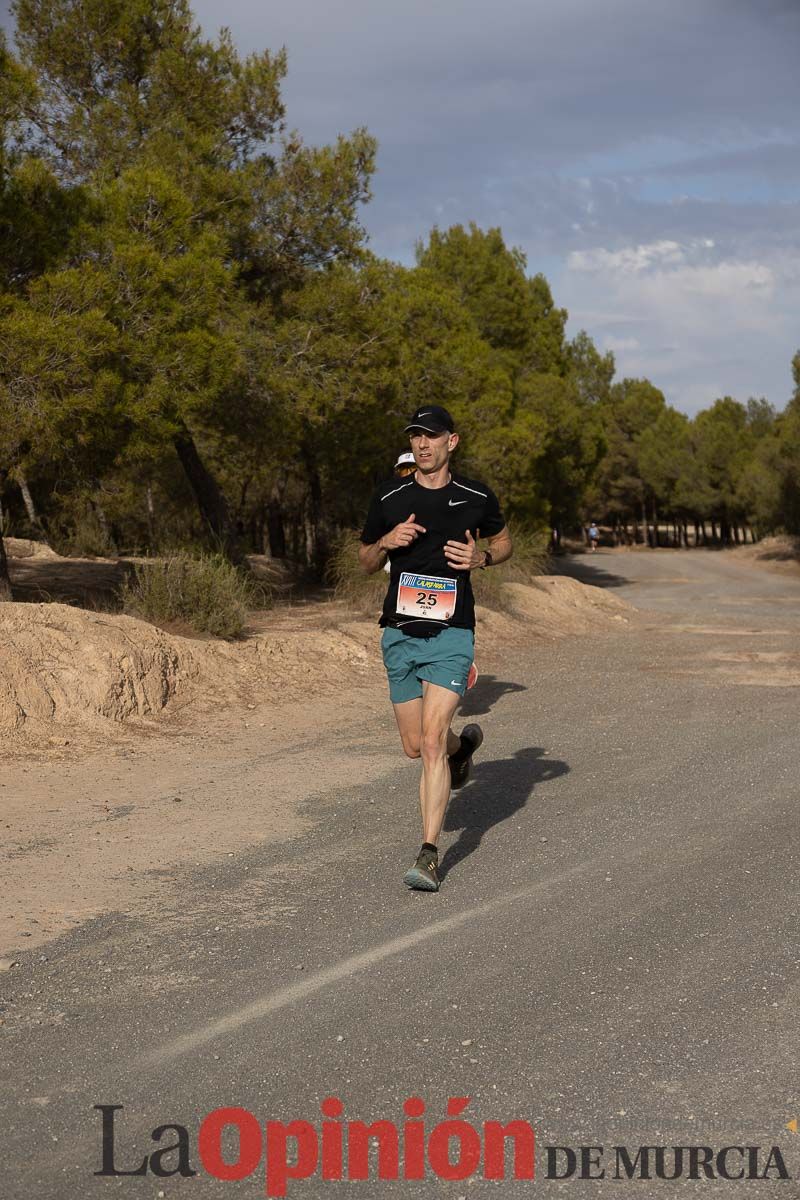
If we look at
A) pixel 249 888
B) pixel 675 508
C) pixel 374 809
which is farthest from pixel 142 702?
pixel 675 508

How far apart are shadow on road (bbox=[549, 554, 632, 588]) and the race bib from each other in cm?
3053

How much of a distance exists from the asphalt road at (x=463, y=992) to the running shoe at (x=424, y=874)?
0.19ft

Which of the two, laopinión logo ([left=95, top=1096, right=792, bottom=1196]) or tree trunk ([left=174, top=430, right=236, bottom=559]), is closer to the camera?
laopinión logo ([left=95, top=1096, right=792, bottom=1196])

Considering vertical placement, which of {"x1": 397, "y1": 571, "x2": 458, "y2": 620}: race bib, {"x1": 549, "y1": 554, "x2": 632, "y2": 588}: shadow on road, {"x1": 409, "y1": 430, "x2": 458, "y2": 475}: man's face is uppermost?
{"x1": 409, "y1": 430, "x2": 458, "y2": 475}: man's face

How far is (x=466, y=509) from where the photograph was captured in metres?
6.02

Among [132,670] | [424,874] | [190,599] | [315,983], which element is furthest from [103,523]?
[315,983]

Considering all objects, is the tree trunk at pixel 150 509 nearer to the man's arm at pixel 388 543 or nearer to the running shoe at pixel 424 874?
the man's arm at pixel 388 543

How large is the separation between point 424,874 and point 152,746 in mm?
4692

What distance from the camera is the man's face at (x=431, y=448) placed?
19.4 ft

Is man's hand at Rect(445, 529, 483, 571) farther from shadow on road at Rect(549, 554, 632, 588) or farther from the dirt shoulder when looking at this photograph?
shadow on road at Rect(549, 554, 632, 588)

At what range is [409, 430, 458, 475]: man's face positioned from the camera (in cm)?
592

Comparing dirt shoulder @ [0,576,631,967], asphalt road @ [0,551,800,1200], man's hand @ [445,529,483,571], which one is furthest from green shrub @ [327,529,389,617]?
man's hand @ [445,529,483,571]

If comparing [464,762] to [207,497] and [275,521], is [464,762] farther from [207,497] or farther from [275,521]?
[275,521]

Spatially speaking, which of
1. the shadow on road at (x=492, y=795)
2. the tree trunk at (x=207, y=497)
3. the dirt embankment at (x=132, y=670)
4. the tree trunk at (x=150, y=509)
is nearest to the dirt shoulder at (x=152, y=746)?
the dirt embankment at (x=132, y=670)
